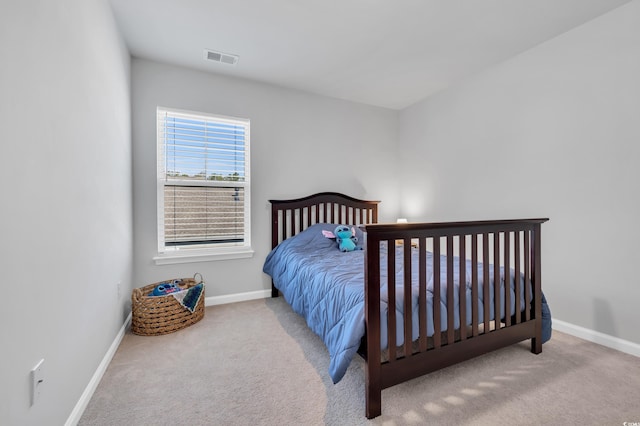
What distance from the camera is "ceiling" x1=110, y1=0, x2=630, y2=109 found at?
202cm

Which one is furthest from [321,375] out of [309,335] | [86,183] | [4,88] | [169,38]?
[169,38]

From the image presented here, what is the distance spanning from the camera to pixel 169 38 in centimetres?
239

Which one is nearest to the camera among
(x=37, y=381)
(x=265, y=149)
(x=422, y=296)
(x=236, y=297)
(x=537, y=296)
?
(x=37, y=381)

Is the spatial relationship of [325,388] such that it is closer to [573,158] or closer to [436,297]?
[436,297]

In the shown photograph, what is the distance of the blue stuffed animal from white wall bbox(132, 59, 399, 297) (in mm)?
733

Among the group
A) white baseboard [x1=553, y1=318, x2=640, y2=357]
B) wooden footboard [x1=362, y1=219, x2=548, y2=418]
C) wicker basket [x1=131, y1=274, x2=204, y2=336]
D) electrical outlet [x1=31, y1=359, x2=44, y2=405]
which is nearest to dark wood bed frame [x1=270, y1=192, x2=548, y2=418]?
wooden footboard [x1=362, y1=219, x2=548, y2=418]

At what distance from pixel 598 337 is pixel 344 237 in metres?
2.19

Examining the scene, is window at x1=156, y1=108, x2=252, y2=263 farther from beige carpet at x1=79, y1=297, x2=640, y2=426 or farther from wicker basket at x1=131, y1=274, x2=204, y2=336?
beige carpet at x1=79, y1=297, x2=640, y2=426

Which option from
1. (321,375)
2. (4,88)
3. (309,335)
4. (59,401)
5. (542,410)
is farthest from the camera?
(309,335)

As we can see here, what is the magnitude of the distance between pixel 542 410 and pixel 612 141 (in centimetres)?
200

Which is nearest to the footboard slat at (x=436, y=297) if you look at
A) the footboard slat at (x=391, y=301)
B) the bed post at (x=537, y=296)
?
the footboard slat at (x=391, y=301)

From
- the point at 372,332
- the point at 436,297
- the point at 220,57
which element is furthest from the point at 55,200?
the point at 220,57

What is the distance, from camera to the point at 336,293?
1.74m

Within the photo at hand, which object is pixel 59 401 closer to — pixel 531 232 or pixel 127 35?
pixel 127 35
